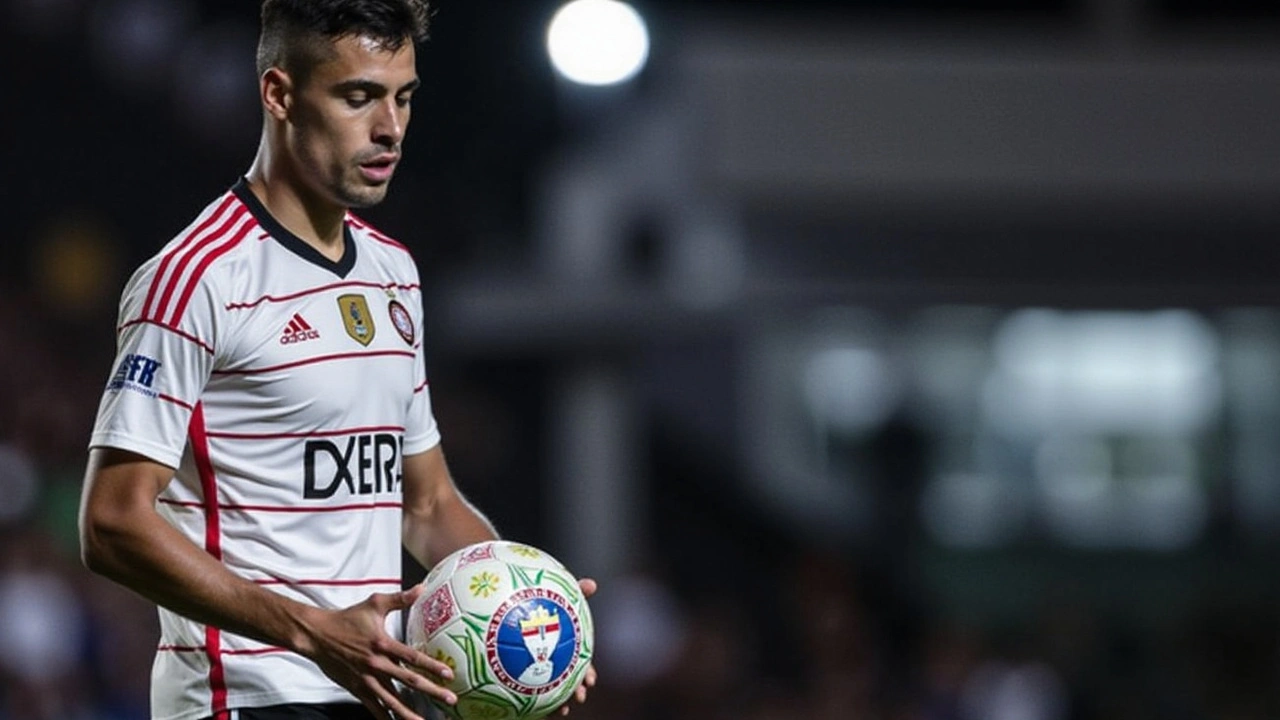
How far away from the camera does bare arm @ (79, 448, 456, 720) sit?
324 cm

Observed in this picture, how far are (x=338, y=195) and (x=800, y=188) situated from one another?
24.4 ft

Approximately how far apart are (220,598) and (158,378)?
1.20 feet

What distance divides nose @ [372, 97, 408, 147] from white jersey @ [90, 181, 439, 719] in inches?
9.2

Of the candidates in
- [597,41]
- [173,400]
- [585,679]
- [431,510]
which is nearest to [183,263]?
[173,400]

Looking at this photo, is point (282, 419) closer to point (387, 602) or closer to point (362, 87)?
point (387, 602)

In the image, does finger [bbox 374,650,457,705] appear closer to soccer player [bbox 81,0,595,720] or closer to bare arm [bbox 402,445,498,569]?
soccer player [bbox 81,0,595,720]

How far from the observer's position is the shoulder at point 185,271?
340 centimetres

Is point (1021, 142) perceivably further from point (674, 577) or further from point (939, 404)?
point (939, 404)

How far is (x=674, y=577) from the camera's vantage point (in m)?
12.5

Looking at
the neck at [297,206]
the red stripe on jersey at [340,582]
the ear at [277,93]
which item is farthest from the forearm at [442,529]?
the ear at [277,93]

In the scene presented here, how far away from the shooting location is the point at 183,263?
343cm

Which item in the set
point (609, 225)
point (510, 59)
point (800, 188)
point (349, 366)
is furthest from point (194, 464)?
point (510, 59)

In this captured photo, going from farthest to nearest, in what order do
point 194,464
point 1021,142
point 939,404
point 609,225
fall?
point 939,404 < point 609,225 < point 1021,142 < point 194,464

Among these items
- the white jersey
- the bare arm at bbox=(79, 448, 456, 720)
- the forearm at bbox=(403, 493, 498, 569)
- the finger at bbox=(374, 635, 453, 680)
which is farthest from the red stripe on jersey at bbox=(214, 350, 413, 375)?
the finger at bbox=(374, 635, 453, 680)
